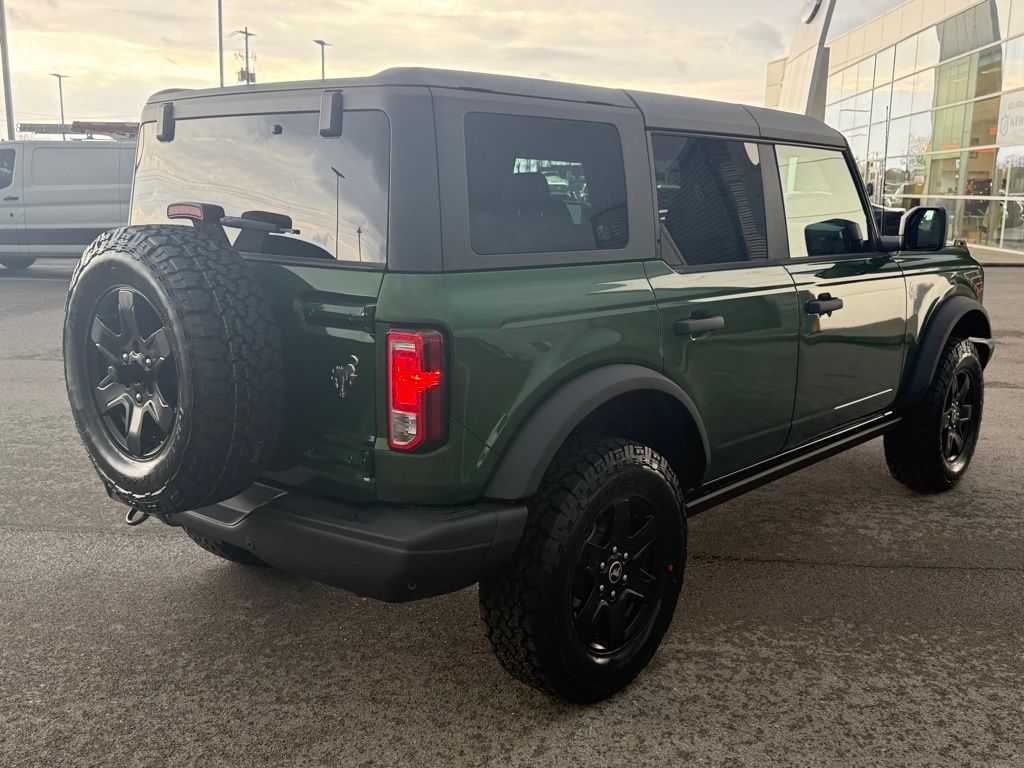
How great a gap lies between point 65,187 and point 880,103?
24.5 metres

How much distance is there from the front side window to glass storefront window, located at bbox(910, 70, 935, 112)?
78.3ft

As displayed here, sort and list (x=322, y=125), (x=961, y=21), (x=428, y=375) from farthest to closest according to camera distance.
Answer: (x=961, y=21)
(x=322, y=125)
(x=428, y=375)

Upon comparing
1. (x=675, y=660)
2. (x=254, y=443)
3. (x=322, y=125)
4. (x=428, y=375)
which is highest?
(x=322, y=125)

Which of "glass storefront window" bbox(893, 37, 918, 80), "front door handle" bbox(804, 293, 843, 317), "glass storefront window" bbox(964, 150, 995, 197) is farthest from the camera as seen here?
"glass storefront window" bbox(893, 37, 918, 80)

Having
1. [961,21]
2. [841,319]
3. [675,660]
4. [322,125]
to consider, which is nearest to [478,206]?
[322,125]

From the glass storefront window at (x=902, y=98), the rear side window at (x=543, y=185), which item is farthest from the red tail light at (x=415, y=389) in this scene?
the glass storefront window at (x=902, y=98)

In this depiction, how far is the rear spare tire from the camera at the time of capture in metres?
2.47

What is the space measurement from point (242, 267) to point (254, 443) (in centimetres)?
48

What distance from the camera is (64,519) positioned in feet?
14.8

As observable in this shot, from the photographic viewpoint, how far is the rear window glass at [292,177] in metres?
2.56

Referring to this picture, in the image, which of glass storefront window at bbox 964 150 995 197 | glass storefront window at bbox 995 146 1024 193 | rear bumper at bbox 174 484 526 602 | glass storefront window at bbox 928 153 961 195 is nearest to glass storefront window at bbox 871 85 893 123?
glass storefront window at bbox 928 153 961 195

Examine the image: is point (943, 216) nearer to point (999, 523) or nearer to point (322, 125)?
point (999, 523)

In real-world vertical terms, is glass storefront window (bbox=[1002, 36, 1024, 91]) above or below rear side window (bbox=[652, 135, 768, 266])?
above

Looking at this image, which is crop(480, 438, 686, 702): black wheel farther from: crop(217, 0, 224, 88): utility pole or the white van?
crop(217, 0, 224, 88): utility pole
